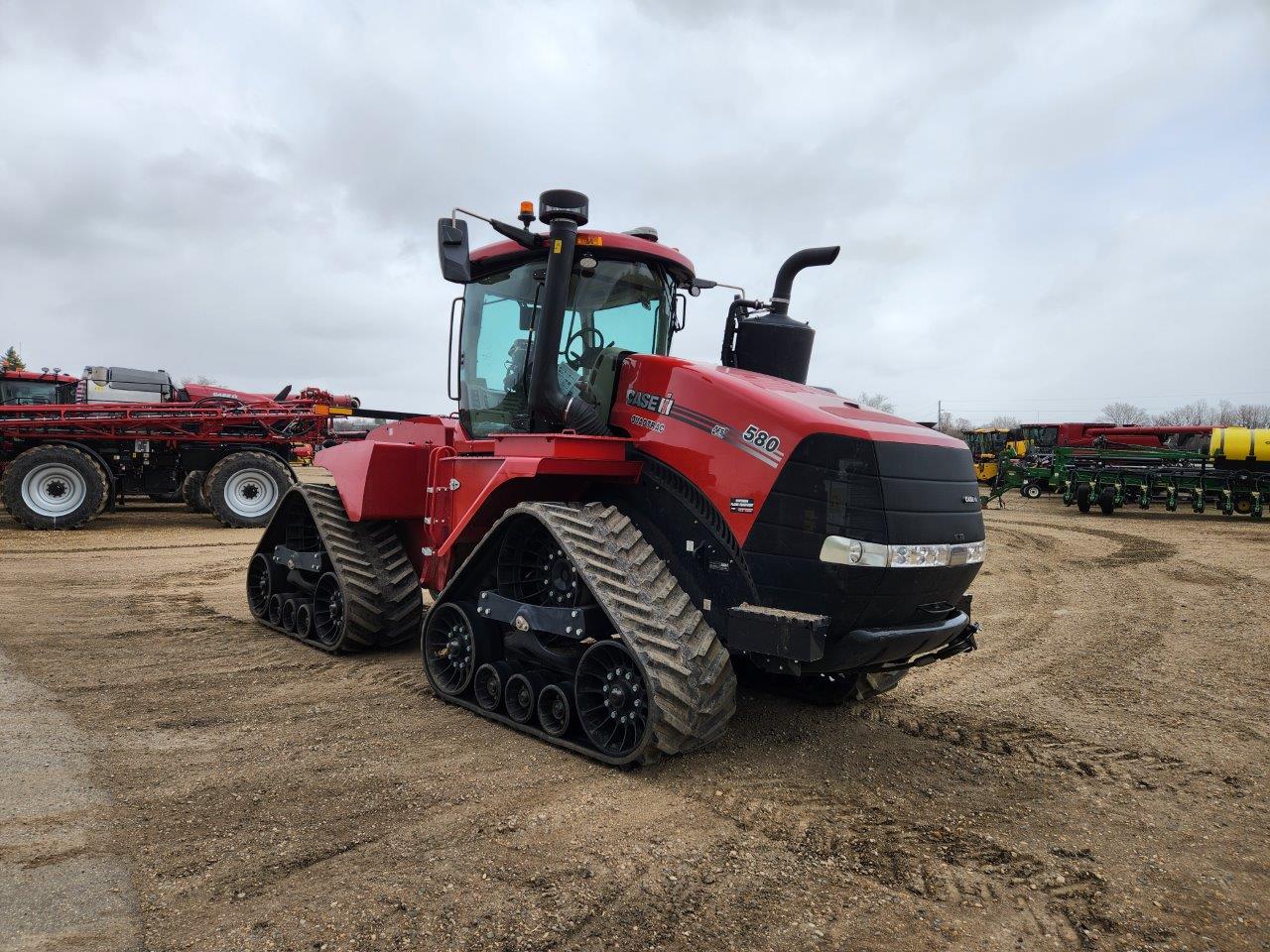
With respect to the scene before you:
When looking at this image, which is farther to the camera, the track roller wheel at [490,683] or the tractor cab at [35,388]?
the tractor cab at [35,388]

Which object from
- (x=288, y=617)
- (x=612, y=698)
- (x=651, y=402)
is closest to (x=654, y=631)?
(x=612, y=698)

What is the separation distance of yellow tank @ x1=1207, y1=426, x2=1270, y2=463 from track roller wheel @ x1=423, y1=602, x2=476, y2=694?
23604 mm

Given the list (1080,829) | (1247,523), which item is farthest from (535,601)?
(1247,523)

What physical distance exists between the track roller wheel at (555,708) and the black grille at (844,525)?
120 cm

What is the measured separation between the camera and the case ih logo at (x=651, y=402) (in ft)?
15.3

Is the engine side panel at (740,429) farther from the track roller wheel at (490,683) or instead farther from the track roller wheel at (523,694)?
the track roller wheel at (490,683)

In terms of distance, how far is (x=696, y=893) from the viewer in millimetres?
3084

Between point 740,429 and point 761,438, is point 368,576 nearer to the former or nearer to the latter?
point 740,429

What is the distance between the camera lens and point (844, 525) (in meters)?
3.91

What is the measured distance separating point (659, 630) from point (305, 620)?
401 cm

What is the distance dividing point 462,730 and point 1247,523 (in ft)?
71.5

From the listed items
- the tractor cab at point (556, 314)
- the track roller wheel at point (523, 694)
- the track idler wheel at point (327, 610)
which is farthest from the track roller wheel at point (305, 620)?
the track roller wheel at point (523, 694)

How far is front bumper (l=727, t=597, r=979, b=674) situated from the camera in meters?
3.87

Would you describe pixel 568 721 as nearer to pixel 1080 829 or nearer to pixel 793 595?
pixel 793 595
